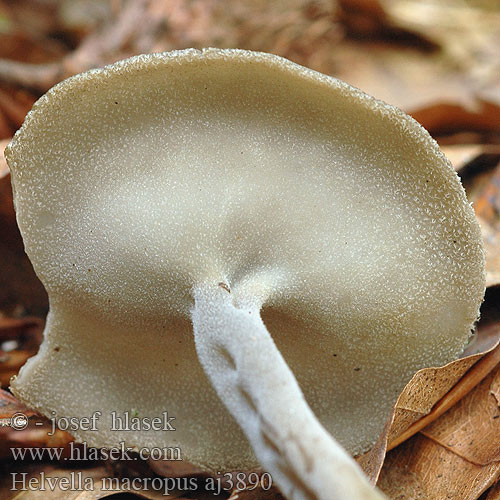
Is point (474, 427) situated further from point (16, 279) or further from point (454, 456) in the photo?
point (16, 279)

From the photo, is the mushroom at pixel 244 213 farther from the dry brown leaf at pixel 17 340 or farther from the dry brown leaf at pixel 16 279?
the dry brown leaf at pixel 16 279

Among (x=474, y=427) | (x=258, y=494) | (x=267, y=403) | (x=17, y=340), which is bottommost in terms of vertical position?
(x=17, y=340)

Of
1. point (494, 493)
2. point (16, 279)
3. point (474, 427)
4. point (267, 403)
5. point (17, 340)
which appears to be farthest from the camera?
point (16, 279)

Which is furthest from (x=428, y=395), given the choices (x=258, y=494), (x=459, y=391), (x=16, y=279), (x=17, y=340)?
(x=16, y=279)

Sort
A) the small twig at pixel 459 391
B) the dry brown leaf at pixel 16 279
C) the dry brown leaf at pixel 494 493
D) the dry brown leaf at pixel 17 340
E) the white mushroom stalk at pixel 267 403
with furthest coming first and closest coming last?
the dry brown leaf at pixel 16 279 < the dry brown leaf at pixel 17 340 < the small twig at pixel 459 391 < the dry brown leaf at pixel 494 493 < the white mushroom stalk at pixel 267 403

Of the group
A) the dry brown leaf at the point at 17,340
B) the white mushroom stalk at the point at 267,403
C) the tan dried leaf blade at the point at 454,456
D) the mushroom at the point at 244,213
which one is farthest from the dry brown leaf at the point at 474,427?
the dry brown leaf at the point at 17,340

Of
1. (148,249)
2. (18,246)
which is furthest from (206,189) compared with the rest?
(18,246)
